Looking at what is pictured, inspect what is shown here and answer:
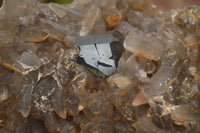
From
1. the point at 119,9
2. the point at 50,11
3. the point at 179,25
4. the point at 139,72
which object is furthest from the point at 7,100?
the point at 179,25

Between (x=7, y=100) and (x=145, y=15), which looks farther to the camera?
(x=145, y=15)

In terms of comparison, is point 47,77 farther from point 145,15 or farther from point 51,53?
point 145,15

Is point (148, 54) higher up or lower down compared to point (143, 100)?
higher up
